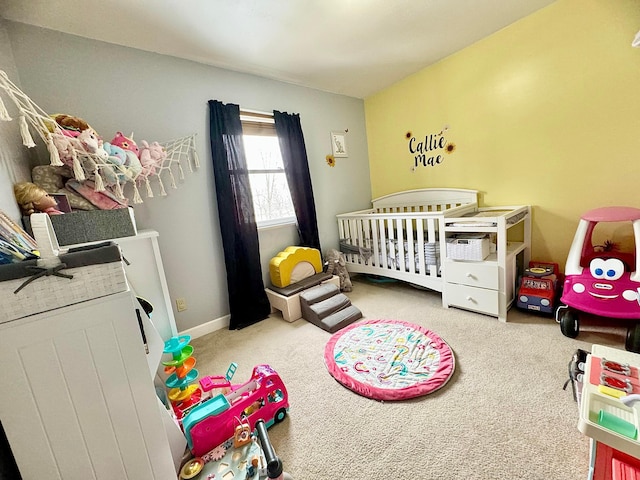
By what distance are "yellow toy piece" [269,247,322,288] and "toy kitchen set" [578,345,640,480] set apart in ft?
6.71

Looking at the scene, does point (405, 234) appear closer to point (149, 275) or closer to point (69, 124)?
point (149, 275)

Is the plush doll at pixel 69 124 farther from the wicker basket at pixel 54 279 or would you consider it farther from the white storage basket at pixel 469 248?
the white storage basket at pixel 469 248

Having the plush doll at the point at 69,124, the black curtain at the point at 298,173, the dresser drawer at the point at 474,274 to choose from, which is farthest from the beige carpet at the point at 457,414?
the plush doll at the point at 69,124

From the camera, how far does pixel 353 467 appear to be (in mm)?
1041

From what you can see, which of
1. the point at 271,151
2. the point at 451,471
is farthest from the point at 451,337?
the point at 271,151

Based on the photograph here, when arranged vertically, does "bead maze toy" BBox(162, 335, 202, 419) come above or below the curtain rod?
below

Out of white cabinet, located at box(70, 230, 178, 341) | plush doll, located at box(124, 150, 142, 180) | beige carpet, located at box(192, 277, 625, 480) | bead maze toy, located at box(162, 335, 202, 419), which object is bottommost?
beige carpet, located at box(192, 277, 625, 480)

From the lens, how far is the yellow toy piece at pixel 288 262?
8.17ft

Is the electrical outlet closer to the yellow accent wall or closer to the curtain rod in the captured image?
the curtain rod

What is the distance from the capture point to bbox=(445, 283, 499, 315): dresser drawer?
200 centimetres

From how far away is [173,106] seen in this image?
2.04m

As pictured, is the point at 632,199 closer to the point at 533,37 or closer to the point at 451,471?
the point at 533,37

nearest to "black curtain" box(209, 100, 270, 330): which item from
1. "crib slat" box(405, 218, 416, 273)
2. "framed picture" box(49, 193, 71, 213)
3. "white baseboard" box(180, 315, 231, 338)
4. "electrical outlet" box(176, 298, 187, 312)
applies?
"white baseboard" box(180, 315, 231, 338)

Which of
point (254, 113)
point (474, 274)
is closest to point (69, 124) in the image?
point (254, 113)
